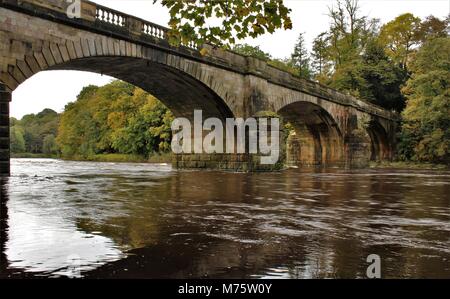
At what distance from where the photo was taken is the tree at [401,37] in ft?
162

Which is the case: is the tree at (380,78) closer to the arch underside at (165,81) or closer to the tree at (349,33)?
the tree at (349,33)

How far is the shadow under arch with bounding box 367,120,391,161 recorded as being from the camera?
4391cm

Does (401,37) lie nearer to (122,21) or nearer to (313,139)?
(313,139)

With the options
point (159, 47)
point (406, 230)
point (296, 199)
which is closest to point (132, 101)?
point (159, 47)

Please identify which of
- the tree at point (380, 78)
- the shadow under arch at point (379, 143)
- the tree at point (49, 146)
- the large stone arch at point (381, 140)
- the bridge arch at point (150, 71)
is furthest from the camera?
the tree at point (49, 146)

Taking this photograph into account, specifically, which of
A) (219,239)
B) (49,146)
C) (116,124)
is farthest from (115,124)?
(219,239)

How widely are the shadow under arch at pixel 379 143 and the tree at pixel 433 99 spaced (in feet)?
22.4

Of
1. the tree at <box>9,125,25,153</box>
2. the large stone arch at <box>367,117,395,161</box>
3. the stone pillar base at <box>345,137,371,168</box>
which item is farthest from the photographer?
the tree at <box>9,125,25,153</box>

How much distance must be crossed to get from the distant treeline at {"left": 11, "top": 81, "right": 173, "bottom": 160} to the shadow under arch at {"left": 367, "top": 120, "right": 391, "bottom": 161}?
2139 centimetres

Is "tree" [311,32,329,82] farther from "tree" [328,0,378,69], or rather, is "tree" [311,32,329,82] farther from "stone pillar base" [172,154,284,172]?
"stone pillar base" [172,154,284,172]

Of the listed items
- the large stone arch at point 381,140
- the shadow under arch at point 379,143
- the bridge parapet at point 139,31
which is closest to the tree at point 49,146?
the shadow under arch at point 379,143

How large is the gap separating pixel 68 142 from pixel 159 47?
5632 cm

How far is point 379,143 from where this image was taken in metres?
46.1

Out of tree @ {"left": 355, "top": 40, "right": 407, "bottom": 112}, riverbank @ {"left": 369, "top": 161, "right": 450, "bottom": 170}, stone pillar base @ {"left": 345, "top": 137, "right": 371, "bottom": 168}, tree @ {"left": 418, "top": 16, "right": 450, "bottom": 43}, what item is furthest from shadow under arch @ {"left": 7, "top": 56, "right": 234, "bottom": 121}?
tree @ {"left": 418, "top": 16, "right": 450, "bottom": 43}
